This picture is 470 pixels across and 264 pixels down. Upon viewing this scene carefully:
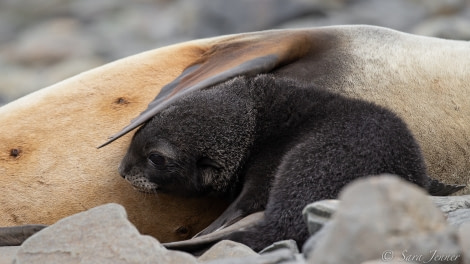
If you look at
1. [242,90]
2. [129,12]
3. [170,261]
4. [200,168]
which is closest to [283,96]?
[242,90]

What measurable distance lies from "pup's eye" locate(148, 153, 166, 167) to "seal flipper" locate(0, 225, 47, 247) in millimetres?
724

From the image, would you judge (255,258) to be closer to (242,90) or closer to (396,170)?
(396,170)

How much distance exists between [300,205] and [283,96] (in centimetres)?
92

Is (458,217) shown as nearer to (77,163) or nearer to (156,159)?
(156,159)

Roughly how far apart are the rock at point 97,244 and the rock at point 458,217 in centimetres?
131

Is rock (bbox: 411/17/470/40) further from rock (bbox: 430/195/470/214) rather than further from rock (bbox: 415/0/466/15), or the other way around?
rock (bbox: 430/195/470/214)

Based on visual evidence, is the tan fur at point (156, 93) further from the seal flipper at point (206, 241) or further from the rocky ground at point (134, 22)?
the rocky ground at point (134, 22)

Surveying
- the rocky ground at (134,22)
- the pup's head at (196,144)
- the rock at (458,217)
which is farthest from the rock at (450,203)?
the rocky ground at (134,22)

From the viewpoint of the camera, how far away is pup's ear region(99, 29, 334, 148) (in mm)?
5027

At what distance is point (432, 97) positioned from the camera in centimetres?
554

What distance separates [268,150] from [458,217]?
1084 millimetres

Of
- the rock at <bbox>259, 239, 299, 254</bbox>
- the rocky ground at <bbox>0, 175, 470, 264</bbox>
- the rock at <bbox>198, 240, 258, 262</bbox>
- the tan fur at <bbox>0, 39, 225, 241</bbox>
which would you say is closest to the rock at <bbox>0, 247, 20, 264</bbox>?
the rocky ground at <bbox>0, 175, 470, 264</bbox>

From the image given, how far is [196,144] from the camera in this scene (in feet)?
15.5

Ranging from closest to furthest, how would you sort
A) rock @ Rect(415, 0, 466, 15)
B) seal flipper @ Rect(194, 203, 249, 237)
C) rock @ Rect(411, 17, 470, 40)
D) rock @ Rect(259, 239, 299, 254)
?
rock @ Rect(259, 239, 299, 254) → seal flipper @ Rect(194, 203, 249, 237) → rock @ Rect(411, 17, 470, 40) → rock @ Rect(415, 0, 466, 15)
